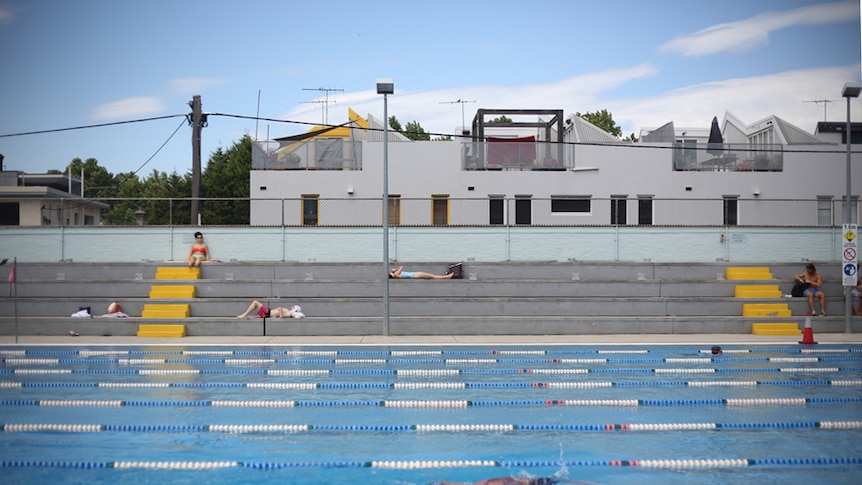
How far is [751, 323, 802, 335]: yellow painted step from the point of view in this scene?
17.9 metres

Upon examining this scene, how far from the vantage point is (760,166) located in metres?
26.5

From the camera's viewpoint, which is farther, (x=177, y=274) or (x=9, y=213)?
(x=9, y=213)

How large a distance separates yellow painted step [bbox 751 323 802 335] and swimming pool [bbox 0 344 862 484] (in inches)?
119

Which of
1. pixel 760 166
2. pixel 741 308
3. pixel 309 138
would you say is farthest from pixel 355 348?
pixel 760 166

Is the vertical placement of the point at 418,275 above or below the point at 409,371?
above

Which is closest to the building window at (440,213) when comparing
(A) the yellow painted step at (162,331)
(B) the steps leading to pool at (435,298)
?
(B) the steps leading to pool at (435,298)

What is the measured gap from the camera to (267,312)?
58.7ft

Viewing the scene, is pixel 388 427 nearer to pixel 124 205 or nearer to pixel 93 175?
pixel 124 205

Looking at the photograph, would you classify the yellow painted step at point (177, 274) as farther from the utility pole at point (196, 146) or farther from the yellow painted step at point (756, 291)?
the yellow painted step at point (756, 291)

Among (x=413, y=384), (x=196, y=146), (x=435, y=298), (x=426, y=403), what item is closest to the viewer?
(x=426, y=403)

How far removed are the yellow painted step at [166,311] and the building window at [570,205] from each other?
12834mm

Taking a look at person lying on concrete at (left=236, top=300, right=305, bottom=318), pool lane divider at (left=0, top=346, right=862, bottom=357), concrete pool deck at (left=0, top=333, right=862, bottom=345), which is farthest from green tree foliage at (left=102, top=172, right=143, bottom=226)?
pool lane divider at (left=0, top=346, right=862, bottom=357)

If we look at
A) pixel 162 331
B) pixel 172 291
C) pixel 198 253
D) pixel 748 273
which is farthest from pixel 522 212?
pixel 162 331

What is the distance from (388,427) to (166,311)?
37.0 feet
